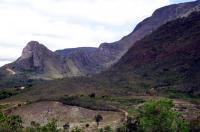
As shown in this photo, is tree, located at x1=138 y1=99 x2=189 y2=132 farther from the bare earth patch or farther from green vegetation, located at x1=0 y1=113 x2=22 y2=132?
the bare earth patch

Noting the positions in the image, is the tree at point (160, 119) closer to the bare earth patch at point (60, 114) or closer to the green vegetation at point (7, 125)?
the green vegetation at point (7, 125)

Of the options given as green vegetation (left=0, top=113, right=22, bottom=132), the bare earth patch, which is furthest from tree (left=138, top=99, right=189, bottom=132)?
the bare earth patch

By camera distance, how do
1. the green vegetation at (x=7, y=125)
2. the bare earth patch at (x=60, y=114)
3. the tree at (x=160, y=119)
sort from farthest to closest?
1. the bare earth patch at (x=60, y=114)
2. the green vegetation at (x=7, y=125)
3. the tree at (x=160, y=119)

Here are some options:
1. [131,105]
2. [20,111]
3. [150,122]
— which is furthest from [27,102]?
[150,122]

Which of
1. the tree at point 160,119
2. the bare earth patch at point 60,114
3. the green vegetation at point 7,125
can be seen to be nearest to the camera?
the tree at point 160,119

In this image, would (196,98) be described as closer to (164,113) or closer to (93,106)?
(93,106)

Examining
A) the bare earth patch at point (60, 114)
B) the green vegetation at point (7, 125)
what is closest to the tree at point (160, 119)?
the green vegetation at point (7, 125)

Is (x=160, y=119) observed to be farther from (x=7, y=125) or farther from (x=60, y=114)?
(x=60, y=114)

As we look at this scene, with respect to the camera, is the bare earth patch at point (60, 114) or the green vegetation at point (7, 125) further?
the bare earth patch at point (60, 114)

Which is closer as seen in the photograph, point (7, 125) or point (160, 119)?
point (160, 119)

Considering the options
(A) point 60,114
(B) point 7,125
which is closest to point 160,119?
(B) point 7,125

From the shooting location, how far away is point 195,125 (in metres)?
130

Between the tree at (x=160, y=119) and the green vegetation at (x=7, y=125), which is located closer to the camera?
the tree at (x=160, y=119)

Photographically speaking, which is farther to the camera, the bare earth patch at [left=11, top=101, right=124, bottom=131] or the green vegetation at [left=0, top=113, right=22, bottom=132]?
the bare earth patch at [left=11, top=101, right=124, bottom=131]
